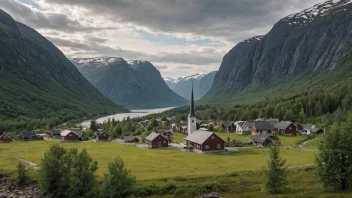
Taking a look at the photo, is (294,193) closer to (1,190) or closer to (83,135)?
(1,190)

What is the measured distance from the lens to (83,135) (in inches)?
Answer: 4936

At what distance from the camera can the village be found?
86.6 m

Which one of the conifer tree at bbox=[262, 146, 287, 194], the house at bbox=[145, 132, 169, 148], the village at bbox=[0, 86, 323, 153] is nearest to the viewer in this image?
the conifer tree at bbox=[262, 146, 287, 194]

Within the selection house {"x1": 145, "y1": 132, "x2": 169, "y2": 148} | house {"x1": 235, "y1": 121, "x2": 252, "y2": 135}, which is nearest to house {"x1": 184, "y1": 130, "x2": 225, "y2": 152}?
house {"x1": 145, "y1": 132, "x2": 169, "y2": 148}

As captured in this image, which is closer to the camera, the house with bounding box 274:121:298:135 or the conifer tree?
the conifer tree

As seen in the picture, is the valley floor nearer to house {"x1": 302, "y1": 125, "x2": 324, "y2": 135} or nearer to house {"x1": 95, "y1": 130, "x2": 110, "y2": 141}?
house {"x1": 95, "y1": 130, "x2": 110, "y2": 141}

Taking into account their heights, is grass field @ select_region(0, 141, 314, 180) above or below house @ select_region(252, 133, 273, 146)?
below

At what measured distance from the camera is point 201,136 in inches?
3492

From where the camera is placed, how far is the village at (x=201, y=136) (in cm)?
8657

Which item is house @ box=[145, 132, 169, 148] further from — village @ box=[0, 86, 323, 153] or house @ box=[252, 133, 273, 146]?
house @ box=[252, 133, 273, 146]

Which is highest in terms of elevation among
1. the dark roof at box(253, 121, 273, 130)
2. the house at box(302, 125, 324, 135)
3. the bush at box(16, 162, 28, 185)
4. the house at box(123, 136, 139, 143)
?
the dark roof at box(253, 121, 273, 130)

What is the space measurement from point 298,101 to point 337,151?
142829 millimetres

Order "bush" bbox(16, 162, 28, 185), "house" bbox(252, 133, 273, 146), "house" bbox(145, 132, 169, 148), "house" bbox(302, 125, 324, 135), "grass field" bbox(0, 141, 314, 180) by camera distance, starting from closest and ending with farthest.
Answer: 1. "grass field" bbox(0, 141, 314, 180)
2. "bush" bbox(16, 162, 28, 185)
3. "house" bbox(252, 133, 273, 146)
4. "house" bbox(145, 132, 169, 148)
5. "house" bbox(302, 125, 324, 135)

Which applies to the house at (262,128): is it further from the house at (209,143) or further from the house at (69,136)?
the house at (69,136)
